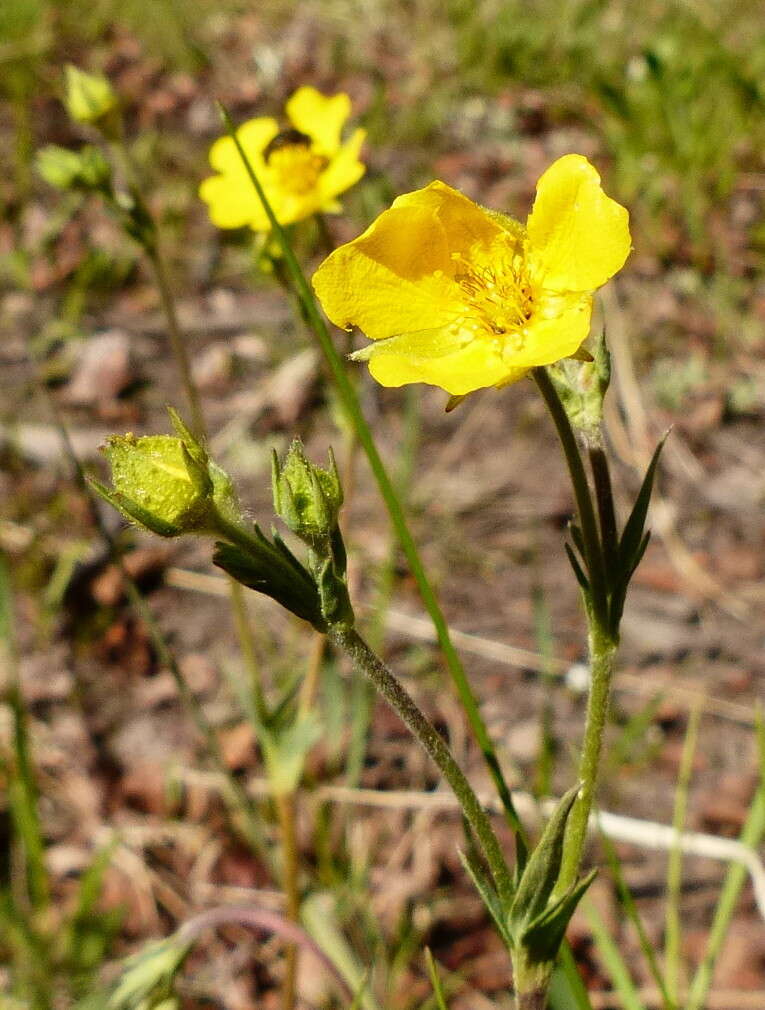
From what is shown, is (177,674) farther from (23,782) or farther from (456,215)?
(456,215)

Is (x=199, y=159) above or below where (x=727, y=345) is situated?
above

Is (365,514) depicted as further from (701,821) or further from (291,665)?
(701,821)

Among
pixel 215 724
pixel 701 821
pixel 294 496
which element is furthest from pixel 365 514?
pixel 294 496

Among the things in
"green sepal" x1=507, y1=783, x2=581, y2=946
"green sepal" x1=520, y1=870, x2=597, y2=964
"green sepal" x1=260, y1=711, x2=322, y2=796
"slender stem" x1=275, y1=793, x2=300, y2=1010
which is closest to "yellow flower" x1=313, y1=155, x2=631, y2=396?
"green sepal" x1=507, y1=783, x2=581, y2=946

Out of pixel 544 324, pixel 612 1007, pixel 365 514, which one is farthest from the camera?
pixel 365 514

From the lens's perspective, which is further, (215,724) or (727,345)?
(727,345)

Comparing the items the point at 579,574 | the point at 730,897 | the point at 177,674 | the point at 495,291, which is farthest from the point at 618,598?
the point at 177,674

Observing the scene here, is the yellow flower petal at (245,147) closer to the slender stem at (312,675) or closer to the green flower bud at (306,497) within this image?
the slender stem at (312,675)
